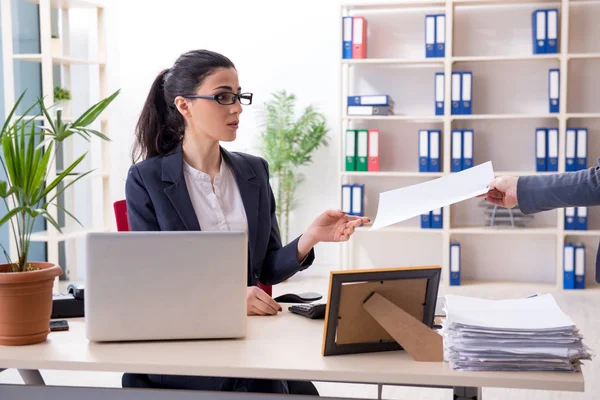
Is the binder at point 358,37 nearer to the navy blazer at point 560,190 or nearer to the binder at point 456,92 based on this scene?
the binder at point 456,92

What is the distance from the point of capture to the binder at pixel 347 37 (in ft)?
17.1

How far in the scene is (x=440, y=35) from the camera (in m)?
5.12

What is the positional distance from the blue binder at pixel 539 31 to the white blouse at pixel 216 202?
3.50 m

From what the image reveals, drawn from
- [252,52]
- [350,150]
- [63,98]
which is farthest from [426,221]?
[63,98]

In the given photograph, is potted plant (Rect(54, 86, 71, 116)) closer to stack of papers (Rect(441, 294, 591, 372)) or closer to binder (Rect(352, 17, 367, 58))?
binder (Rect(352, 17, 367, 58))

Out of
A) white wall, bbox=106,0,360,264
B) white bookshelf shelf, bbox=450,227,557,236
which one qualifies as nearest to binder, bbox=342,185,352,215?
white wall, bbox=106,0,360,264

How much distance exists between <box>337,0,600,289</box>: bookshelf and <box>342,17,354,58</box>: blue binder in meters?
0.05

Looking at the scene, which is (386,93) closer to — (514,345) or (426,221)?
(426,221)

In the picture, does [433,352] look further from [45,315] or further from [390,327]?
[45,315]

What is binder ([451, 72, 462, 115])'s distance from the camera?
512 centimetres

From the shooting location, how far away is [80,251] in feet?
18.9

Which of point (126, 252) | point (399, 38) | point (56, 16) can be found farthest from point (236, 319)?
point (56, 16)

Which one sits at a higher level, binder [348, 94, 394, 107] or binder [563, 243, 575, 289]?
binder [348, 94, 394, 107]

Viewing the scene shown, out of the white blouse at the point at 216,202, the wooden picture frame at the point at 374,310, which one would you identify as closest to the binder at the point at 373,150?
the white blouse at the point at 216,202
